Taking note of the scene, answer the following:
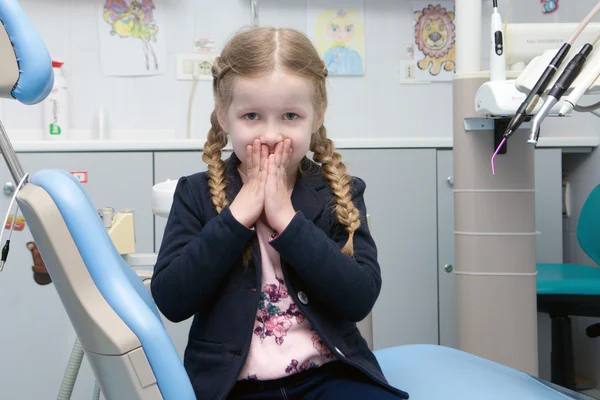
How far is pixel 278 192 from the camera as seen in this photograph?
3.10 ft

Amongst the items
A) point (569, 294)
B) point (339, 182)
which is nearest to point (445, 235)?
point (569, 294)

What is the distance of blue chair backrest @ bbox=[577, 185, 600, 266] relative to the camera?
6.72 feet

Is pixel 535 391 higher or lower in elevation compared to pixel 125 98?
lower

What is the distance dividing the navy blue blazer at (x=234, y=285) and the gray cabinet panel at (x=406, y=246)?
1.24 m

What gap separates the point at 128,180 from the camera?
212cm

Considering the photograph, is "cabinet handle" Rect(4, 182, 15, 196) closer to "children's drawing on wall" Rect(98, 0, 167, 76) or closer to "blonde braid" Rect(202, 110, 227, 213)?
"children's drawing on wall" Rect(98, 0, 167, 76)

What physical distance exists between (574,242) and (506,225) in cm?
112

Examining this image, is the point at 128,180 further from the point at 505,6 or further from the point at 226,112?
the point at 505,6

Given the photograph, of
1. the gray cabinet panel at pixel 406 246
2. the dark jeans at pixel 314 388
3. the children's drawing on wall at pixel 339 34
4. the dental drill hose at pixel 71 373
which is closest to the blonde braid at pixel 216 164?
the dark jeans at pixel 314 388

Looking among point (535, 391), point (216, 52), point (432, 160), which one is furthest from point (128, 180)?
point (535, 391)

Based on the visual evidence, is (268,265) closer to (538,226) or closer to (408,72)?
(538,226)

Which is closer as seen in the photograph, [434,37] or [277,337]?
[277,337]

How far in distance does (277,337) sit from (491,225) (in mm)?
803

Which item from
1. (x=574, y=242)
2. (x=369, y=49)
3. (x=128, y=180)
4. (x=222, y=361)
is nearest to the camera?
(x=222, y=361)
